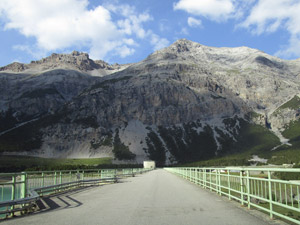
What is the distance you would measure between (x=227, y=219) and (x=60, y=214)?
573 centimetres

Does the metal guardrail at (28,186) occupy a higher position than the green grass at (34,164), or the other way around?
the metal guardrail at (28,186)

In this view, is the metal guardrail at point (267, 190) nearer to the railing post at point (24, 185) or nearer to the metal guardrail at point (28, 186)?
the metal guardrail at point (28, 186)

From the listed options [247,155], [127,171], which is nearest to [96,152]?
[247,155]

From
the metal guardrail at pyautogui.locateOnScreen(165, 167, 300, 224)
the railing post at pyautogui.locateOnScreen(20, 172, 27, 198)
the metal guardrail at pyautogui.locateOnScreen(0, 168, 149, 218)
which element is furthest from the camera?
the railing post at pyautogui.locateOnScreen(20, 172, 27, 198)

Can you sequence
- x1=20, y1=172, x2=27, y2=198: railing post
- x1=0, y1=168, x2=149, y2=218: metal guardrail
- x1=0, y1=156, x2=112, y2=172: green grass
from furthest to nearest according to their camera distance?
x1=0, y1=156, x2=112, y2=172: green grass
x1=20, y1=172, x2=27, y2=198: railing post
x1=0, y1=168, x2=149, y2=218: metal guardrail

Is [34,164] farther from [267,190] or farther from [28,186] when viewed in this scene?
[267,190]

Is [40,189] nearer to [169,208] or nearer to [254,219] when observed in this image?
[169,208]

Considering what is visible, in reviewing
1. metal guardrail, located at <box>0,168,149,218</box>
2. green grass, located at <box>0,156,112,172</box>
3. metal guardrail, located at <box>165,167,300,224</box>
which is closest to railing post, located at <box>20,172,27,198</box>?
metal guardrail, located at <box>0,168,149,218</box>

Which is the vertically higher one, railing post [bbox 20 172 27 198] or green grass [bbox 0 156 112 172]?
railing post [bbox 20 172 27 198]

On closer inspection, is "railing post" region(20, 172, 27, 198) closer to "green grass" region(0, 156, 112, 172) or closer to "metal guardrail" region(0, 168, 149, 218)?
"metal guardrail" region(0, 168, 149, 218)

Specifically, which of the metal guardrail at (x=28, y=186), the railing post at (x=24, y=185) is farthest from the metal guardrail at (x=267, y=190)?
the railing post at (x=24, y=185)

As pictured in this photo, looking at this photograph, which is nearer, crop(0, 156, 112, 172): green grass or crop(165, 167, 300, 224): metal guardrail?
crop(165, 167, 300, 224): metal guardrail

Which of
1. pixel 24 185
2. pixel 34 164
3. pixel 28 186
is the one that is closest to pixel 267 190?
pixel 24 185

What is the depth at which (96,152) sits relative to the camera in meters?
182
